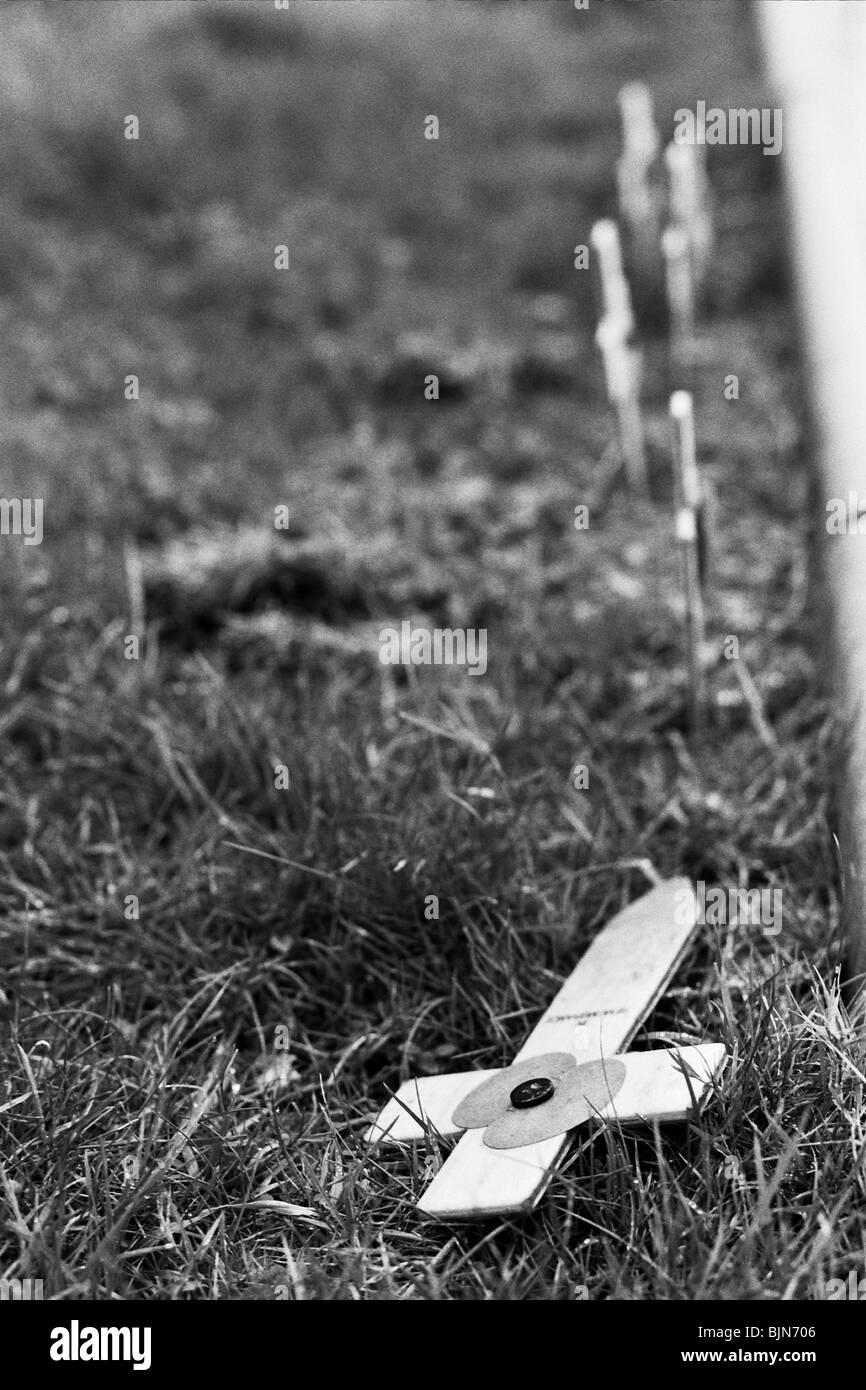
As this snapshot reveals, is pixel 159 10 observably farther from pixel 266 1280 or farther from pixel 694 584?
pixel 266 1280

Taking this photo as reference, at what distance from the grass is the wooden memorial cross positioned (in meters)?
0.06

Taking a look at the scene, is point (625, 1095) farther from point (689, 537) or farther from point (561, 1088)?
point (689, 537)

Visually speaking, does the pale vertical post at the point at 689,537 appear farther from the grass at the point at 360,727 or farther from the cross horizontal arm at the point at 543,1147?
the cross horizontal arm at the point at 543,1147

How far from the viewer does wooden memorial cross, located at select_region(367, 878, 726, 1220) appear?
2.21 meters

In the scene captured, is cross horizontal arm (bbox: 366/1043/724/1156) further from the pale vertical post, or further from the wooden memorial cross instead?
the pale vertical post

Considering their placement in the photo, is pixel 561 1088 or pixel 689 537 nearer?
pixel 561 1088

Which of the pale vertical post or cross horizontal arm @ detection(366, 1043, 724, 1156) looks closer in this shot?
cross horizontal arm @ detection(366, 1043, 724, 1156)

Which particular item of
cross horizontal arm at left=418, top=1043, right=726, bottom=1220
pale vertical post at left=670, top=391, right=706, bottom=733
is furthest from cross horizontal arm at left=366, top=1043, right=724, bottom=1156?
pale vertical post at left=670, top=391, right=706, bottom=733

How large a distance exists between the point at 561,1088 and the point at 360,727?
118 centimetres

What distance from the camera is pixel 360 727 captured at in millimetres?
3344

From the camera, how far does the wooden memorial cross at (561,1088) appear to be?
221 centimetres

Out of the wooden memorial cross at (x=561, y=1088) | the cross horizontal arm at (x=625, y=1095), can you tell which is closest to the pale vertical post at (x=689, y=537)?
the wooden memorial cross at (x=561, y=1088)

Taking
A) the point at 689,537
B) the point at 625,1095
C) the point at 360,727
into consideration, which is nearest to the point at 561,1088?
the point at 625,1095

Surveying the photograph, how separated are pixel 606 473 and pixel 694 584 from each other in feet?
5.39
